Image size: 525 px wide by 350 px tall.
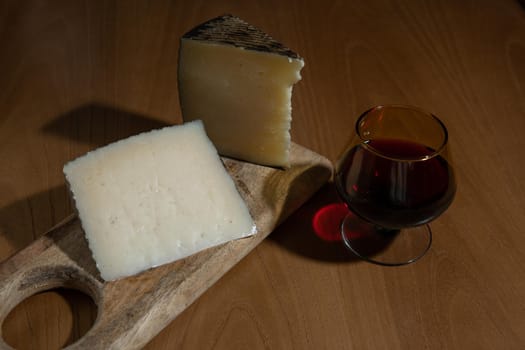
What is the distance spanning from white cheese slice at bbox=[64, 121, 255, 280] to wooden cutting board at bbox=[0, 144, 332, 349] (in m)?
0.02

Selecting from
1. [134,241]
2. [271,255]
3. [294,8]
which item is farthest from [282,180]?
[294,8]

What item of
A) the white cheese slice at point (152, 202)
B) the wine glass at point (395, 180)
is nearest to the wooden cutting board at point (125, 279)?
the white cheese slice at point (152, 202)

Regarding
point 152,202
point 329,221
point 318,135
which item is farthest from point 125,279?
point 318,135

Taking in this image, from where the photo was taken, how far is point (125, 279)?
29.0 inches

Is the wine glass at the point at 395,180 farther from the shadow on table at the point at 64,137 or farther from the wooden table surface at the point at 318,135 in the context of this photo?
the shadow on table at the point at 64,137

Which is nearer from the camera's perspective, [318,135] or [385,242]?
[385,242]

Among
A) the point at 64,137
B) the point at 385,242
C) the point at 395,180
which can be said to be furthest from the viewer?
the point at 64,137

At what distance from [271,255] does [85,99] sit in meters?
0.47

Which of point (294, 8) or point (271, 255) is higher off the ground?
point (294, 8)

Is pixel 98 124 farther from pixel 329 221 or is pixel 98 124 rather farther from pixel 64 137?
pixel 329 221

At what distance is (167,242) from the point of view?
2.47 feet

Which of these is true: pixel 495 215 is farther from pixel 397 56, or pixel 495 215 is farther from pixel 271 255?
pixel 397 56

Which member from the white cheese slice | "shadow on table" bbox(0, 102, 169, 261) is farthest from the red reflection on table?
"shadow on table" bbox(0, 102, 169, 261)

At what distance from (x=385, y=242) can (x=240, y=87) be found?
0.94 feet
